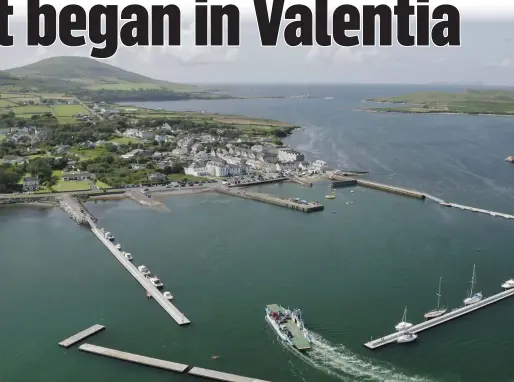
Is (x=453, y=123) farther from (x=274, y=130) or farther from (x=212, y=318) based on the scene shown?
(x=212, y=318)

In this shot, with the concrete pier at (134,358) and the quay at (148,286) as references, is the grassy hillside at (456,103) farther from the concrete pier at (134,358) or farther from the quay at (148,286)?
the concrete pier at (134,358)

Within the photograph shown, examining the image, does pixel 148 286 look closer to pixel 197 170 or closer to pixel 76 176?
pixel 76 176

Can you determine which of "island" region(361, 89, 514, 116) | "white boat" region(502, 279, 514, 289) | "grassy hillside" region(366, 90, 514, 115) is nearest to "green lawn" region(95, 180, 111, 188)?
"white boat" region(502, 279, 514, 289)

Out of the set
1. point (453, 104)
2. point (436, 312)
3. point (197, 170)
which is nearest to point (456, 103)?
point (453, 104)

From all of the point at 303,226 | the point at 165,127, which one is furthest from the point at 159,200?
the point at 165,127

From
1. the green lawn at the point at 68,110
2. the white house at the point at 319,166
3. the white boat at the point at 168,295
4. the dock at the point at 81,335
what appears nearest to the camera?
the dock at the point at 81,335

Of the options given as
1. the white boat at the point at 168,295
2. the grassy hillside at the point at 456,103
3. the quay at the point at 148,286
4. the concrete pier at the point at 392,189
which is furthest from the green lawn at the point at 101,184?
the grassy hillside at the point at 456,103

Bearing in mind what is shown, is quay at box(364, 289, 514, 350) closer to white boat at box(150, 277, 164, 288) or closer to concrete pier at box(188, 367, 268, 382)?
concrete pier at box(188, 367, 268, 382)
